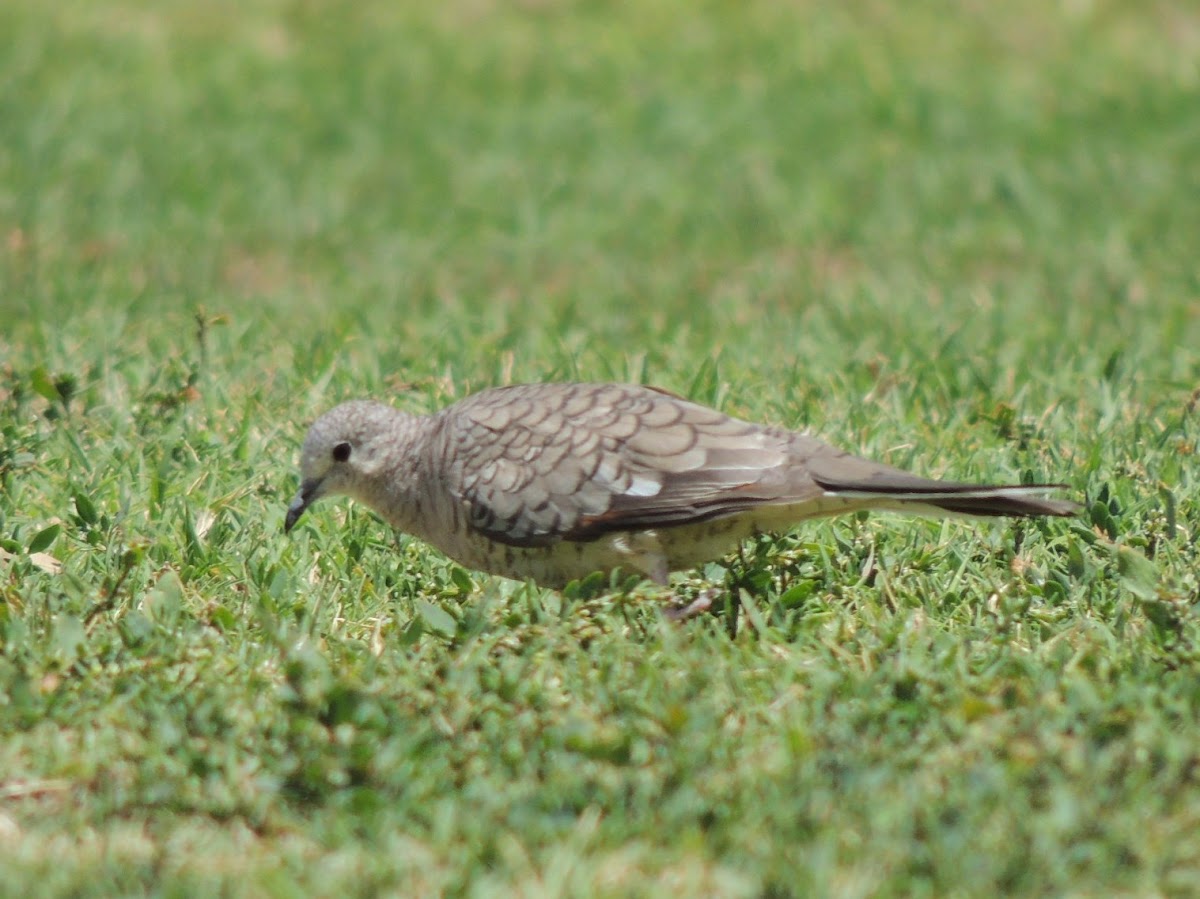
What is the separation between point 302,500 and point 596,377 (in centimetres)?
183

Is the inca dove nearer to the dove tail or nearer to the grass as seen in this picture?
the dove tail

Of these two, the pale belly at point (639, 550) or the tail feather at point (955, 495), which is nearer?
the tail feather at point (955, 495)

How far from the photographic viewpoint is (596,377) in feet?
21.8

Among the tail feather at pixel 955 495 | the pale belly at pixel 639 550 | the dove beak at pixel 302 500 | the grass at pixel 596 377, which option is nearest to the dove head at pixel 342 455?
the dove beak at pixel 302 500

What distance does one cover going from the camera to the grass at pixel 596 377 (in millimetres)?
3488

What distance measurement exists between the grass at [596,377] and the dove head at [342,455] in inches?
8.9

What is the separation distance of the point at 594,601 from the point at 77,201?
565 centimetres

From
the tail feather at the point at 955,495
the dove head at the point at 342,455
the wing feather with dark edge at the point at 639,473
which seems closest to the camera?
the tail feather at the point at 955,495

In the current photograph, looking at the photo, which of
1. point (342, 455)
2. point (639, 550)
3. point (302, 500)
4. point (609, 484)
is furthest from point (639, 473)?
point (302, 500)

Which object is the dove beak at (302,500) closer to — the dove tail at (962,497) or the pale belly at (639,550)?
the pale belly at (639,550)

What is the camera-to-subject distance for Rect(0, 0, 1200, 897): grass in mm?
3488

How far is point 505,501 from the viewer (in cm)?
471

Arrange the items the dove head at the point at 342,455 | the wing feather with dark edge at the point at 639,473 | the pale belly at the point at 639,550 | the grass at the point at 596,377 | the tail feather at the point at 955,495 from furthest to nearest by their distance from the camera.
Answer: the dove head at the point at 342,455, the pale belly at the point at 639,550, the wing feather with dark edge at the point at 639,473, the tail feather at the point at 955,495, the grass at the point at 596,377

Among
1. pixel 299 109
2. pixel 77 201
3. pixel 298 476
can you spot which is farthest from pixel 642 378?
pixel 299 109
